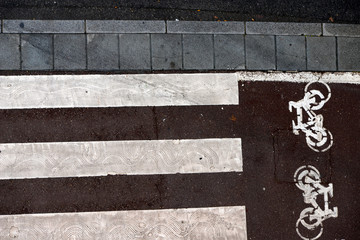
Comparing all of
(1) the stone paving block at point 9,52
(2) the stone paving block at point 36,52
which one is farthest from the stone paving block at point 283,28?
(1) the stone paving block at point 9,52

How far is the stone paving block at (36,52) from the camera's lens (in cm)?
425

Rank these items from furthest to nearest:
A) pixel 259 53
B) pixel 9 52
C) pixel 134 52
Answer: pixel 259 53 → pixel 134 52 → pixel 9 52

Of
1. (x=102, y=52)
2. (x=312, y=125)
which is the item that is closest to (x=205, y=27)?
(x=102, y=52)

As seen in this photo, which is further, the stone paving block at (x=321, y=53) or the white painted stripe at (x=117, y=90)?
the stone paving block at (x=321, y=53)

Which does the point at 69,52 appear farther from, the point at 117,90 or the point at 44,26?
the point at 117,90

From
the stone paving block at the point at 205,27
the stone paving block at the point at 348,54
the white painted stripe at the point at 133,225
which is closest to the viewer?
the white painted stripe at the point at 133,225

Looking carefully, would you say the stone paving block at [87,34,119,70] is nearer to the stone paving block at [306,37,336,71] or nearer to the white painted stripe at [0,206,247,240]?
the white painted stripe at [0,206,247,240]

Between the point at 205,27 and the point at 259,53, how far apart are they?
823 millimetres

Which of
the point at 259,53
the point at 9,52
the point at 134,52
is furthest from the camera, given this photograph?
the point at 259,53

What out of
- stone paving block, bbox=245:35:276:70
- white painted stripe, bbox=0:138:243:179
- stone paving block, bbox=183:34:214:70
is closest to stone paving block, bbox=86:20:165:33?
stone paving block, bbox=183:34:214:70

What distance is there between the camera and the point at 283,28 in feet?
14.8

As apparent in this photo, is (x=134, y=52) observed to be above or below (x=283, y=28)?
below

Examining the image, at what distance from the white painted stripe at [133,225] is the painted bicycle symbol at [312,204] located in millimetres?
822

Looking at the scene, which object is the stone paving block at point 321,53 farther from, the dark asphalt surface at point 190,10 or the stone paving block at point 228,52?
the stone paving block at point 228,52
